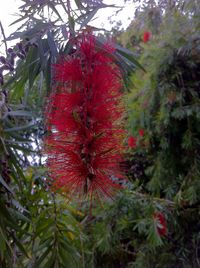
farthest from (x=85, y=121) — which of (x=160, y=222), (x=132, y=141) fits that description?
(x=132, y=141)

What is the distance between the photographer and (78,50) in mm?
633

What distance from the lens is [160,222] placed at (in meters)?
1.69

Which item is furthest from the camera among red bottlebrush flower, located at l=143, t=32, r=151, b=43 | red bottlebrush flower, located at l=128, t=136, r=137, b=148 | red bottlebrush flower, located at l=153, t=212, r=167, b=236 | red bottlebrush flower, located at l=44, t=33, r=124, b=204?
red bottlebrush flower, located at l=143, t=32, r=151, b=43

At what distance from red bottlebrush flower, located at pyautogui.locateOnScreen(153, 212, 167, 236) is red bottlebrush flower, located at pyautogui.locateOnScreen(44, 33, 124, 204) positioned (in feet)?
3.42

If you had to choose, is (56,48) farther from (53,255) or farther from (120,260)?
(120,260)

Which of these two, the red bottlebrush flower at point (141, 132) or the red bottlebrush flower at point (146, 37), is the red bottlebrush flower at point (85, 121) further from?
the red bottlebrush flower at point (146, 37)

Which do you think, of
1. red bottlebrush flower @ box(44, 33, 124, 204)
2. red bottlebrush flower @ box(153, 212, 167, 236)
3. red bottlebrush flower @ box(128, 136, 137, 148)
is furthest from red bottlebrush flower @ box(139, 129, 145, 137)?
red bottlebrush flower @ box(44, 33, 124, 204)

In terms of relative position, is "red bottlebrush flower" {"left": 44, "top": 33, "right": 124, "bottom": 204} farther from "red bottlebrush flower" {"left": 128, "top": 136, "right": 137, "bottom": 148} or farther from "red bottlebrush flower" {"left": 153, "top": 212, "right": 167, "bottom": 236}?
"red bottlebrush flower" {"left": 128, "top": 136, "right": 137, "bottom": 148}

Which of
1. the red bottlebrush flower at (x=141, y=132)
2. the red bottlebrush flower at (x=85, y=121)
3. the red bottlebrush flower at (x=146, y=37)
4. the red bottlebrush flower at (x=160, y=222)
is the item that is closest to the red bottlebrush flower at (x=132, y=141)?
the red bottlebrush flower at (x=141, y=132)

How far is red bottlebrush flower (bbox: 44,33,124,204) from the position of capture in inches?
23.6

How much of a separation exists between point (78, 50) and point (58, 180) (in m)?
0.19

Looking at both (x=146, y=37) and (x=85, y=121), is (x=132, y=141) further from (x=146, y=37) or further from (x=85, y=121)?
(x=85, y=121)

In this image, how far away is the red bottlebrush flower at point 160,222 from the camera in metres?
1.66

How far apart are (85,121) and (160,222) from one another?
1.17 meters
